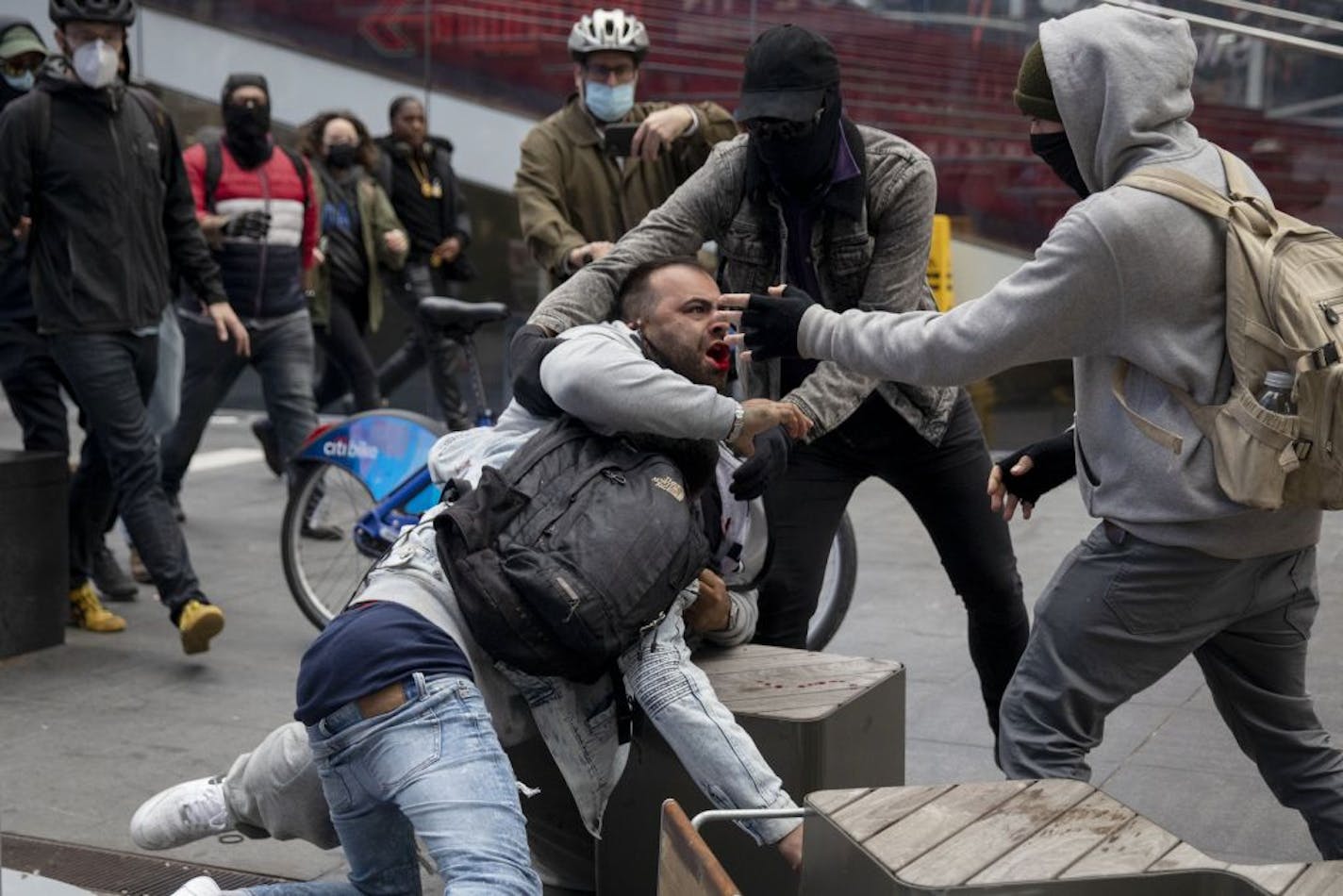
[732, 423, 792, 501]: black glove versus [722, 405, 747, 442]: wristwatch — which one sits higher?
[722, 405, 747, 442]: wristwatch

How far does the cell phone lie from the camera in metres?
5.53

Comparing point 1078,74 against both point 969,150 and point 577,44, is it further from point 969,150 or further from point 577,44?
point 969,150

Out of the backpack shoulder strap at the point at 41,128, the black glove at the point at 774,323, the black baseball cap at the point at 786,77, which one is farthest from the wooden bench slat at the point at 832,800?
the backpack shoulder strap at the point at 41,128

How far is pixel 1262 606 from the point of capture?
11.1ft

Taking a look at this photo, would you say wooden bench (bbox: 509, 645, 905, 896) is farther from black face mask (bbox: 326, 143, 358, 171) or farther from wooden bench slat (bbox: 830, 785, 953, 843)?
black face mask (bbox: 326, 143, 358, 171)

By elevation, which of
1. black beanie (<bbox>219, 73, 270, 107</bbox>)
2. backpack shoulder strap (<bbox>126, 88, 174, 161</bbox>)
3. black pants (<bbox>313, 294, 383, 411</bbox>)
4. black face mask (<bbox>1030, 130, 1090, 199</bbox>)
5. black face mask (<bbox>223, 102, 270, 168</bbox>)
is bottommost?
black pants (<bbox>313, 294, 383, 411</bbox>)

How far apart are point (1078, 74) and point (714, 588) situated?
4.27ft

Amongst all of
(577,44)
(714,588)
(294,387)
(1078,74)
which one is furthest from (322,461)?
(1078,74)

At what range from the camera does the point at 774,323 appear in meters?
3.50

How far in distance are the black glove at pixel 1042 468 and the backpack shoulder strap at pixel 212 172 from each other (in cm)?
524

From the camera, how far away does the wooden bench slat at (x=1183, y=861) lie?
2.53 m

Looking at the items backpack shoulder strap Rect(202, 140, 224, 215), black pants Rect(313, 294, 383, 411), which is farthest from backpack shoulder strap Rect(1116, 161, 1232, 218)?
black pants Rect(313, 294, 383, 411)

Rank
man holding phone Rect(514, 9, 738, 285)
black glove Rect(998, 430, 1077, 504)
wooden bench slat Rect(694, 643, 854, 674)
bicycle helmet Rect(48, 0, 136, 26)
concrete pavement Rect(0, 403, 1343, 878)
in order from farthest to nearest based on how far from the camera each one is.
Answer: bicycle helmet Rect(48, 0, 136, 26) → man holding phone Rect(514, 9, 738, 285) → concrete pavement Rect(0, 403, 1343, 878) → wooden bench slat Rect(694, 643, 854, 674) → black glove Rect(998, 430, 1077, 504)

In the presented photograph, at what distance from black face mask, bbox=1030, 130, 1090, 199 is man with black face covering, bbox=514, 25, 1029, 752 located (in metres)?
0.75
